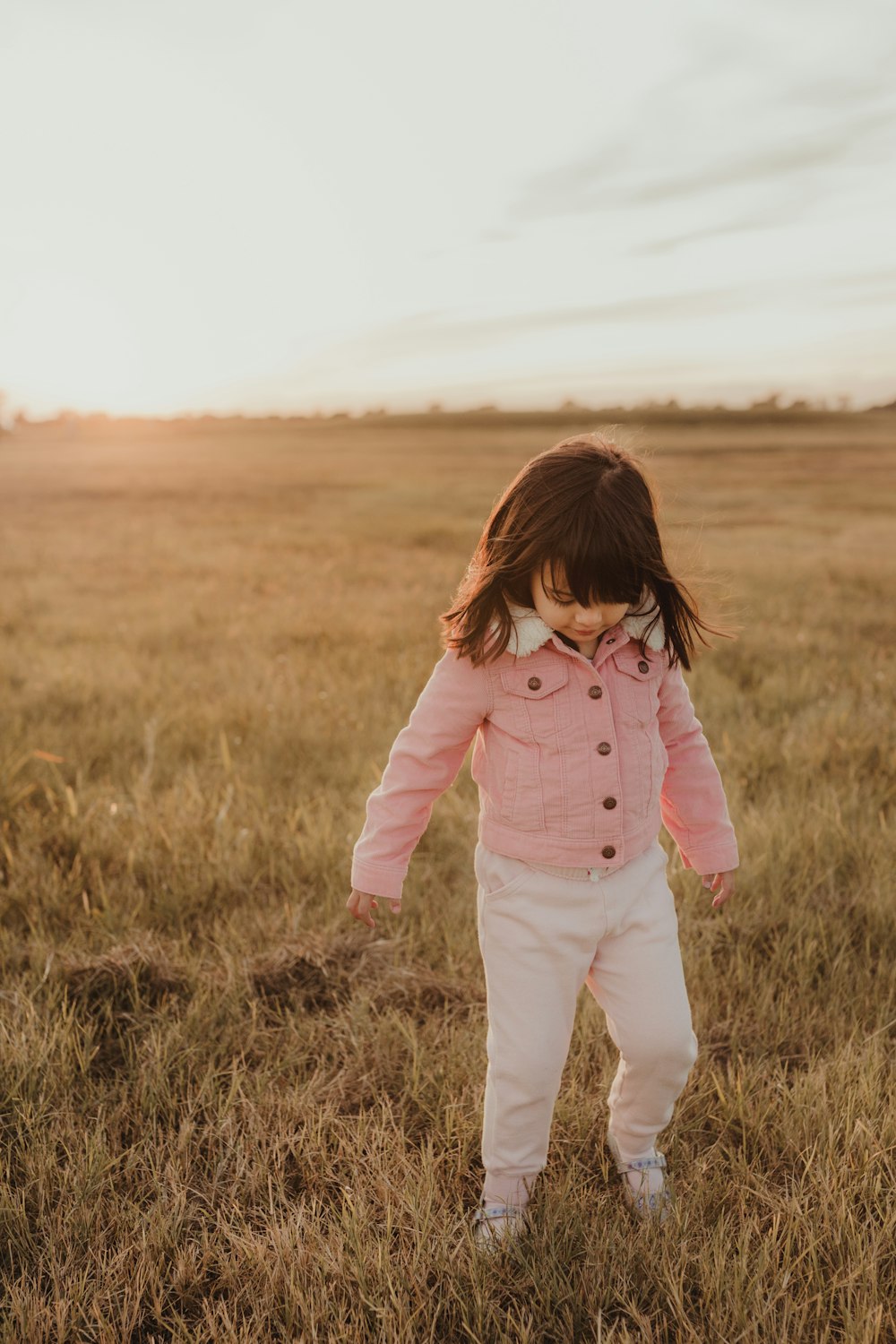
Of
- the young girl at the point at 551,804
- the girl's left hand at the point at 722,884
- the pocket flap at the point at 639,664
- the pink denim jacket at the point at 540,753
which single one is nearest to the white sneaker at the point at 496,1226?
the young girl at the point at 551,804

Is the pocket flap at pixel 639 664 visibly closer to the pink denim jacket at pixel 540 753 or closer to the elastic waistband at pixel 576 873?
the pink denim jacket at pixel 540 753

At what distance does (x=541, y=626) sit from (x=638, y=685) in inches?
10.9

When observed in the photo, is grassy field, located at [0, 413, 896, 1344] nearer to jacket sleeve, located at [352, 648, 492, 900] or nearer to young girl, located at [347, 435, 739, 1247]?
young girl, located at [347, 435, 739, 1247]

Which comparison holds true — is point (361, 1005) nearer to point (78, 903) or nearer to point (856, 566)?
point (78, 903)

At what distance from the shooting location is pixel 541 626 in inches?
72.6

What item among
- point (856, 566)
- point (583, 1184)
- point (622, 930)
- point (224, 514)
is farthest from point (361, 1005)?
point (224, 514)

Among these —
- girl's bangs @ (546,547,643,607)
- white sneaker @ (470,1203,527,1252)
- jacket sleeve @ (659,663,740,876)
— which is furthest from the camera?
jacket sleeve @ (659,663,740,876)

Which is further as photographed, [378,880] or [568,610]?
[378,880]

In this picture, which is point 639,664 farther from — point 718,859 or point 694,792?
point 718,859

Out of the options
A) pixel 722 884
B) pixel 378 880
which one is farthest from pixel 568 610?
pixel 722 884

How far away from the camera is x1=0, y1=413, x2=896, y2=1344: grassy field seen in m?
1.77

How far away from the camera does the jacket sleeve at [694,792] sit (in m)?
2.11

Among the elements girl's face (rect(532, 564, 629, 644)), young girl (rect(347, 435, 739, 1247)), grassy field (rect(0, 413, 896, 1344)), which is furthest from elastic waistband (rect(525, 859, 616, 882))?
grassy field (rect(0, 413, 896, 1344))

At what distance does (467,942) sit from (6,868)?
1.72 m
